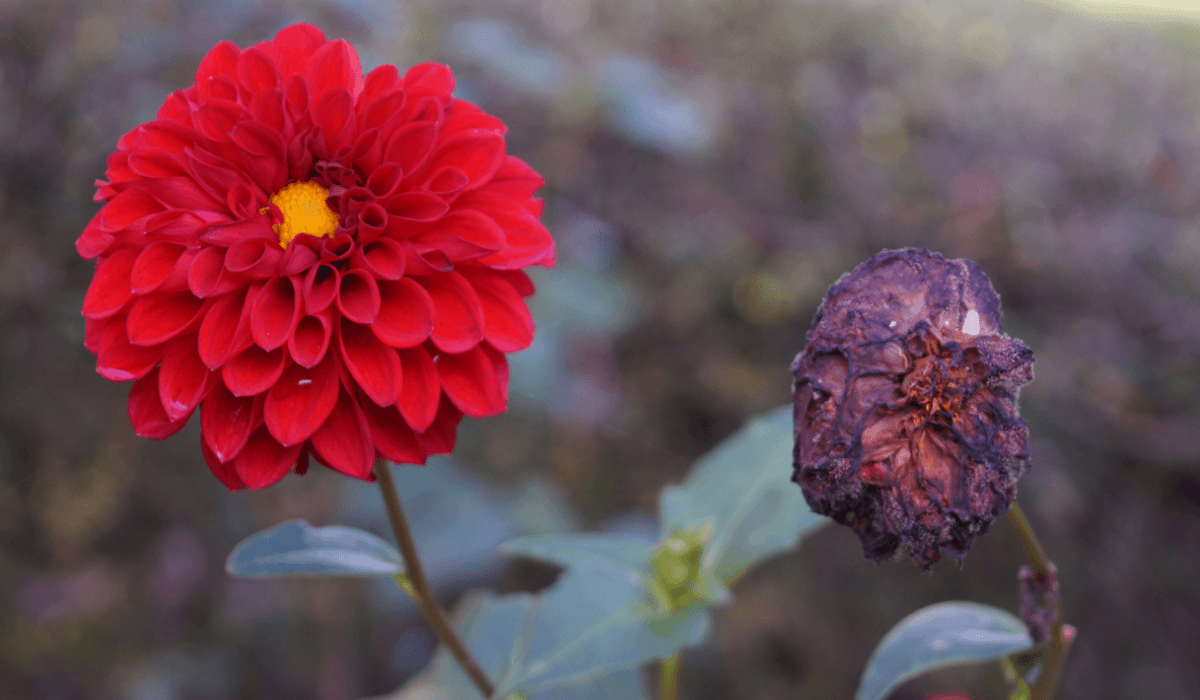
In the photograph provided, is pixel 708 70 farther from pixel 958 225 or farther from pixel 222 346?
pixel 222 346

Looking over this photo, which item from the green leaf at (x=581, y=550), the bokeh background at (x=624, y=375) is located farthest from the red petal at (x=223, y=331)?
the bokeh background at (x=624, y=375)

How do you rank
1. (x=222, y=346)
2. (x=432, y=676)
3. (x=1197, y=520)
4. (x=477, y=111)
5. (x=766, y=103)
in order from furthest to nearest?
(x=766, y=103)
(x=1197, y=520)
(x=432, y=676)
(x=477, y=111)
(x=222, y=346)

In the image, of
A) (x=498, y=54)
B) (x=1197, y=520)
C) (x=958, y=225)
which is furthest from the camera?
(x=958, y=225)

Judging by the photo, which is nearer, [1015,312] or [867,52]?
[1015,312]

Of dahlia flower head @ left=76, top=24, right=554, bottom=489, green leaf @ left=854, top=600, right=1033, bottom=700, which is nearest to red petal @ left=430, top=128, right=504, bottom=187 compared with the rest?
dahlia flower head @ left=76, top=24, right=554, bottom=489

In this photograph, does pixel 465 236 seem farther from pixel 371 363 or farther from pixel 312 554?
pixel 312 554

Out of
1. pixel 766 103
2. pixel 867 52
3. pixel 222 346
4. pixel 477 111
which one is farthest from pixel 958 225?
pixel 222 346
